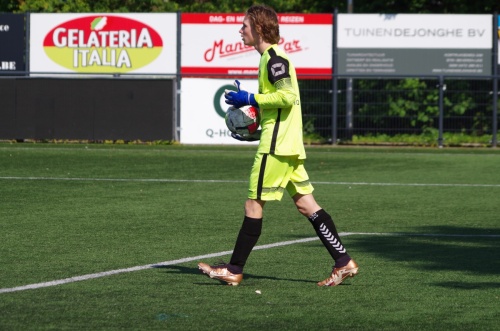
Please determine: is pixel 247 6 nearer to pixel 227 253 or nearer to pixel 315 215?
pixel 227 253

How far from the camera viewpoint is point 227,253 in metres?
10.3

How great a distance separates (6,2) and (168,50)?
482 inches

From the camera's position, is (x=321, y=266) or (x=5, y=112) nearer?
(x=321, y=266)

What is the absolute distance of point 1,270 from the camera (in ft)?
29.4

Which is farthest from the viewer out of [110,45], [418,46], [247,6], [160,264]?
[247,6]

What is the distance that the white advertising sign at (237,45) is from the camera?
105ft

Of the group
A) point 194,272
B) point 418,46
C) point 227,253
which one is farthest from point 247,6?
point 194,272

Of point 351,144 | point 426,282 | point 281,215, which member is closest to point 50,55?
point 351,144

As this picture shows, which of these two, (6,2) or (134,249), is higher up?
(6,2)

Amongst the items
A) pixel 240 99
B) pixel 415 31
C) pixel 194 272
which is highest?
pixel 415 31

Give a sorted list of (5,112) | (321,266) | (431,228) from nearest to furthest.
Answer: (321,266) → (431,228) → (5,112)

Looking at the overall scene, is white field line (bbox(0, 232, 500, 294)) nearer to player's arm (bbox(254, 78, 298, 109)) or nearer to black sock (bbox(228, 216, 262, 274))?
black sock (bbox(228, 216, 262, 274))

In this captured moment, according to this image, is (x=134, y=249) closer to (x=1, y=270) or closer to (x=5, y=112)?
(x=1, y=270)

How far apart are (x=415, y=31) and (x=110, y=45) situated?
25.6 ft
